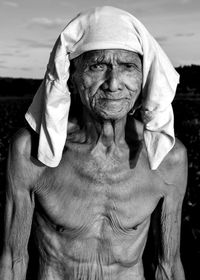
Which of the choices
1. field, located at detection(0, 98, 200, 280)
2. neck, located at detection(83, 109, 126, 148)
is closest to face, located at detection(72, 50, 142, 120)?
neck, located at detection(83, 109, 126, 148)

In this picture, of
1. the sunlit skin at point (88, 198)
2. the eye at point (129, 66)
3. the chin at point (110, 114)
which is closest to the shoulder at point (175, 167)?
the sunlit skin at point (88, 198)

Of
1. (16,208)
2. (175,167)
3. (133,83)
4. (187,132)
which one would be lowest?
(187,132)

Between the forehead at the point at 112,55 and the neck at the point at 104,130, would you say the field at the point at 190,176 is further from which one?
the forehead at the point at 112,55

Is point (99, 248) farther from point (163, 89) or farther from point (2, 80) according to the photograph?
point (2, 80)

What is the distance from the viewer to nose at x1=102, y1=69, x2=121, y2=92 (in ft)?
9.05

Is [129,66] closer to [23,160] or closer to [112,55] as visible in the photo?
[112,55]

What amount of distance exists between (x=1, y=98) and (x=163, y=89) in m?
28.2

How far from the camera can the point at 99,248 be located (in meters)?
3.14

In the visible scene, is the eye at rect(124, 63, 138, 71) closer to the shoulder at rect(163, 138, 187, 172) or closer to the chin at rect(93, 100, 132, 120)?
the chin at rect(93, 100, 132, 120)

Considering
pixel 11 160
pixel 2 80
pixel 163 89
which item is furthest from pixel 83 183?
pixel 2 80

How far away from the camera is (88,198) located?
3.07 meters

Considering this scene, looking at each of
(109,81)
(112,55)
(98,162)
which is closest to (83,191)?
(98,162)

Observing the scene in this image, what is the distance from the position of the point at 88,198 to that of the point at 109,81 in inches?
24.7

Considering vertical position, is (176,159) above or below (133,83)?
below
